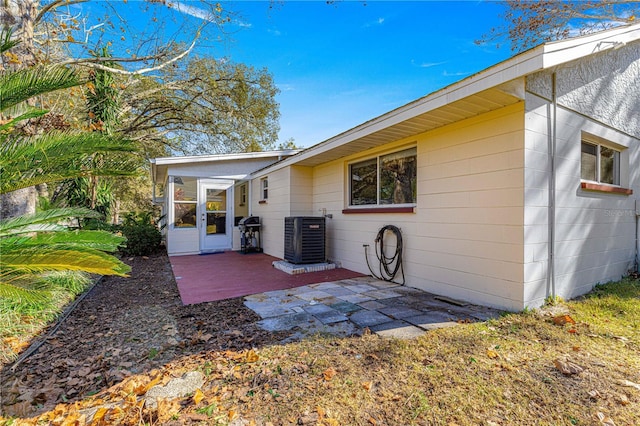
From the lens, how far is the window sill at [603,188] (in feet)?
13.4

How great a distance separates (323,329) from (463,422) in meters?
1.59

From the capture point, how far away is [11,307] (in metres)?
3.30

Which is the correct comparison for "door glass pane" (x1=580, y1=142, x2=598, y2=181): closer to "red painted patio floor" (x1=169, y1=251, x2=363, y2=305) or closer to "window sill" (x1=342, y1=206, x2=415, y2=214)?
"window sill" (x1=342, y1=206, x2=415, y2=214)

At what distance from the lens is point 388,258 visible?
5.20 metres

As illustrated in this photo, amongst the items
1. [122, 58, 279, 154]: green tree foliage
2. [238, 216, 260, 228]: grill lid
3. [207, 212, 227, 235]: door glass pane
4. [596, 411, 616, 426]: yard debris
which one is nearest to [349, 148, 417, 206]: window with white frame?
[596, 411, 616, 426]: yard debris

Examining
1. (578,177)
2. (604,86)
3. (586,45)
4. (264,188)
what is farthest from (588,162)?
(264,188)

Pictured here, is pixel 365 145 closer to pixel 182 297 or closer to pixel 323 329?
pixel 323 329

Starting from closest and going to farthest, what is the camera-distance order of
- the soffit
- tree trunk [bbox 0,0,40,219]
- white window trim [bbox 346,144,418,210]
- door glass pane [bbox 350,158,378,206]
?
the soffit
tree trunk [bbox 0,0,40,219]
white window trim [bbox 346,144,418,210]
door glass pane [bbox 350,158,378,206]

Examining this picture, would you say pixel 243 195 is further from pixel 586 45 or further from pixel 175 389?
pixel 586 45

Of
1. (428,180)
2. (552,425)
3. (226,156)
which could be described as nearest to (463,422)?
(552,425)

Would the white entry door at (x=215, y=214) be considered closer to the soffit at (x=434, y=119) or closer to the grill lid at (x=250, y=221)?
the grill lid at (x=250, y=221)

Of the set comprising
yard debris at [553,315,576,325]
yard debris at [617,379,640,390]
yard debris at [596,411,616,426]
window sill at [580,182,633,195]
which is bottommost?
yard debris at [596,411,616,426]

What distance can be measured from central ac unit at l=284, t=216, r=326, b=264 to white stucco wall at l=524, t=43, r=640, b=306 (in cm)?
396

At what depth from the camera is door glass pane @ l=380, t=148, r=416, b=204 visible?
486 centimetres
